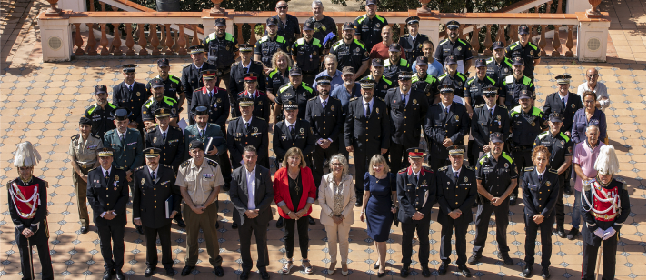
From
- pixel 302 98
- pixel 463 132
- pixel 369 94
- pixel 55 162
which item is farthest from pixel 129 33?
pixel 463 132

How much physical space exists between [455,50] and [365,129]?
9.30 feet

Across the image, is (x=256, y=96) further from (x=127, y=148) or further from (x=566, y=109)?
(x=566, y=109)

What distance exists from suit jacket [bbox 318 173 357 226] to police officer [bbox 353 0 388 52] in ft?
14.7

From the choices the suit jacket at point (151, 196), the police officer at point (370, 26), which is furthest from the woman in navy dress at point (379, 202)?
the police officer at point (370, 26)

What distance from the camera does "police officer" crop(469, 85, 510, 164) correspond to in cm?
1162

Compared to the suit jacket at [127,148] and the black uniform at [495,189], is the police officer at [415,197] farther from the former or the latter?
the suit jacket at [127,148]

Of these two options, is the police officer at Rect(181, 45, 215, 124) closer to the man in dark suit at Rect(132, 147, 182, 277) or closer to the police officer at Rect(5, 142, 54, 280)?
the man in dark suit at Rect(132, 147, 182, 277)

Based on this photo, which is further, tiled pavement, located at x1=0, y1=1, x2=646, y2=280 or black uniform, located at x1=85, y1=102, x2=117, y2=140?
black uniform, located at x1=85, y1=102, x2=117, y2=140

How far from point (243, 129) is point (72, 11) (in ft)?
21.6

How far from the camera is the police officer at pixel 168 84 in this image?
40.5ft

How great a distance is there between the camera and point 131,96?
12281 mm

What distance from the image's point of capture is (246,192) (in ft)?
33.5

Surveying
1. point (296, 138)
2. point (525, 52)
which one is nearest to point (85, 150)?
point (296, 138)

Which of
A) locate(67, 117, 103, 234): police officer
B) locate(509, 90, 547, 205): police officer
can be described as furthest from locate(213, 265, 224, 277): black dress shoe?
locate(509, 90, 547, 205): police officer
